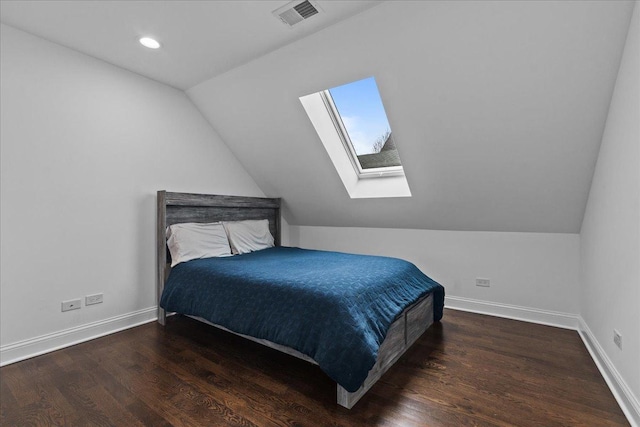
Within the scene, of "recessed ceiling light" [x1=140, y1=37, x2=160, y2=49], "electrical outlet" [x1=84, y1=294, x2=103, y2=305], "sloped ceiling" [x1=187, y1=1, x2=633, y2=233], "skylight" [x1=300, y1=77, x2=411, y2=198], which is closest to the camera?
"sloped ceiling" [x1=187, y1=1, x2=633, y2=233]

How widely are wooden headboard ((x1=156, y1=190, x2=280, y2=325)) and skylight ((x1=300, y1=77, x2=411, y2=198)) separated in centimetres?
121

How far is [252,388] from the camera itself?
1.90m

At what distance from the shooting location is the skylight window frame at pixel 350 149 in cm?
330

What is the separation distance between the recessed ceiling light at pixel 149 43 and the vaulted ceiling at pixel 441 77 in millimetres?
123

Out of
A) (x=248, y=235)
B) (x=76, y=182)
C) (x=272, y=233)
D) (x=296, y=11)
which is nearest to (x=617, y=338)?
(x=296, y=11)

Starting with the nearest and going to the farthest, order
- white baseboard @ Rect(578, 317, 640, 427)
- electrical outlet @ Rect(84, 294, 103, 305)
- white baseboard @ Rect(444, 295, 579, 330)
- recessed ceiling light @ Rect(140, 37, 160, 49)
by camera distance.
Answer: white baseboard @ Rect(578, 317, 640, 427), recessed ceiling light @ Rect(140, 37, 160, 49), electrical outlet @ Rect(84, 294, 103, 305), white baseboard @ Rect(444, 295, 579, 330)

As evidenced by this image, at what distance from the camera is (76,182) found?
2.59 meters

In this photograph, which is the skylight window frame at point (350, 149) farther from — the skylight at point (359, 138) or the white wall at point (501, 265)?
the white wall at point (501, 265)

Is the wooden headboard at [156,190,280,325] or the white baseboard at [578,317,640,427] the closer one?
the white baseboard at [578,317,640,427]

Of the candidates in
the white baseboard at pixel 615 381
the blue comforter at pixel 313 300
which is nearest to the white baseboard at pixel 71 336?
the blue comforter at pixel 313 300

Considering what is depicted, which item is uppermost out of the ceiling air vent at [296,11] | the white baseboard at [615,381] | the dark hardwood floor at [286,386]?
the ceiling air vent at [296,11]

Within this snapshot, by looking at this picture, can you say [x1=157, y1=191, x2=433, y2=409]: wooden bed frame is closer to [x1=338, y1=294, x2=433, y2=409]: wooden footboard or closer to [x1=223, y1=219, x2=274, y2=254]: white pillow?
[x1=338, y1=294, x2=433, y2=409]: wooden footboard

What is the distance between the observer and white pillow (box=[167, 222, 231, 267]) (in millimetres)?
2988

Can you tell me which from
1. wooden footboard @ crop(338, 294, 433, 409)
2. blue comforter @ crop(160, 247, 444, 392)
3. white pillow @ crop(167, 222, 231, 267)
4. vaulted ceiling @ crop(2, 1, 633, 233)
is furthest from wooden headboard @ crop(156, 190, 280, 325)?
wooden footboard @ crop(338, 294, 433, 409)
